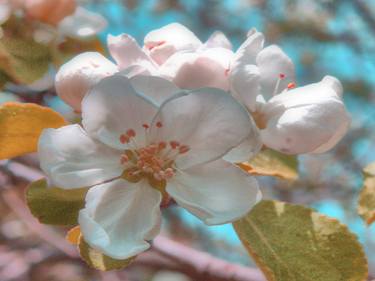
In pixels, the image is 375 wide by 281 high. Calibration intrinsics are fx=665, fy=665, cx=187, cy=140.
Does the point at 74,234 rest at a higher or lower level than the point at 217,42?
lower

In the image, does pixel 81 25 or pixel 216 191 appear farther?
pixel 81 25

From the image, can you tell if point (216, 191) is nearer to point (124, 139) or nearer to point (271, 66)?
point (124, 139)

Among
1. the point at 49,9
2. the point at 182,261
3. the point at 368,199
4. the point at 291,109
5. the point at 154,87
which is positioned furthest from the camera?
the point at 182,261

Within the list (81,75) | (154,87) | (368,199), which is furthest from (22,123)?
(368,199)

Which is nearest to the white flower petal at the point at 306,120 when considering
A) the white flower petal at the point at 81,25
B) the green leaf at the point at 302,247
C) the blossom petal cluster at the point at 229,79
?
the blossom petal cluster at the point at 229,79

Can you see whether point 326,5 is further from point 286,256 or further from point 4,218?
point 286,256

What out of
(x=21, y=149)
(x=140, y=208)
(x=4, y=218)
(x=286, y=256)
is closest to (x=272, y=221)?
(x=286, y=256)

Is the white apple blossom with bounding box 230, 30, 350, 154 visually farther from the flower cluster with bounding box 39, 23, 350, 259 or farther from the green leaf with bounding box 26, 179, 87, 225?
the green leaf with bounding box 26, 179, 87, 225
